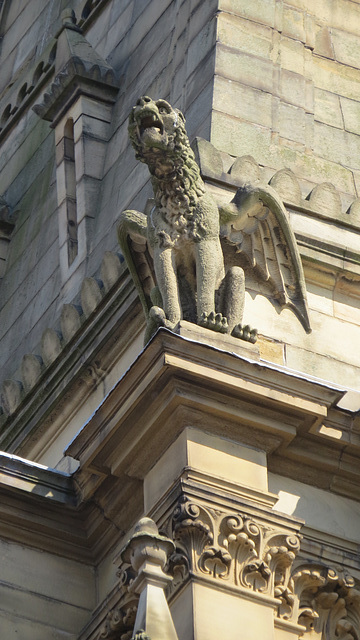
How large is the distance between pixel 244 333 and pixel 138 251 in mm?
1822

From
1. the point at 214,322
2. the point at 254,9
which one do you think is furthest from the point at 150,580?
the point at 254,9

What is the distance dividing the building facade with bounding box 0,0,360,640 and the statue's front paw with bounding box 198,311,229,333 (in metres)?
0.10

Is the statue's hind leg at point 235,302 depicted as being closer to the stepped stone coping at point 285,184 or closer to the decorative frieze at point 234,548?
the stepped stone coping at point 285,184

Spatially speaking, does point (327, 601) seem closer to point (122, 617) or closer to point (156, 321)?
point (122, 617)

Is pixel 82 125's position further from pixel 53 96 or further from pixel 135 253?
pixel 135 253

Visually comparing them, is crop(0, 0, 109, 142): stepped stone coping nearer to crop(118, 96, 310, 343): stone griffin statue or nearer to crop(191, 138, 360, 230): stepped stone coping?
crop(191, 138, 360, 230): stepped stone coping

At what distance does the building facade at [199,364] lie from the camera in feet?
50.9

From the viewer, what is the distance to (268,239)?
18.0 meters

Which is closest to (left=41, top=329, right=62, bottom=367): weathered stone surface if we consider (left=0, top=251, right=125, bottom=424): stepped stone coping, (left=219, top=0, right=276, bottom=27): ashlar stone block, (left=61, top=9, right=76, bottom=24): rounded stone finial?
(left=0, top=251, right=125, bottom=424): stepped stone coping

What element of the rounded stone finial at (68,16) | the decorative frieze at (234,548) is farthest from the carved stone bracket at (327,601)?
the rounded stone finial at (68,16)

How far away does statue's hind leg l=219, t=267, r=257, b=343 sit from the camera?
16.6m

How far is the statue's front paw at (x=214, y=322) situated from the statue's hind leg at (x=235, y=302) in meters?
0.13

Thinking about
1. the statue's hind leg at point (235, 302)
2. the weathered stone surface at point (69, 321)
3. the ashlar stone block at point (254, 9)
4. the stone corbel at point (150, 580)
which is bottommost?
the stone corbel at point (150, 580)

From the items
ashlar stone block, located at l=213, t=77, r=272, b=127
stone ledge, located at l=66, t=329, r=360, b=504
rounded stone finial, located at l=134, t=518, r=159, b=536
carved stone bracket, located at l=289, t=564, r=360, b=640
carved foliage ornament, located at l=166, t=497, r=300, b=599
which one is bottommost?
rounded stone finial, located at l=134, t=518, r=159, b=536
